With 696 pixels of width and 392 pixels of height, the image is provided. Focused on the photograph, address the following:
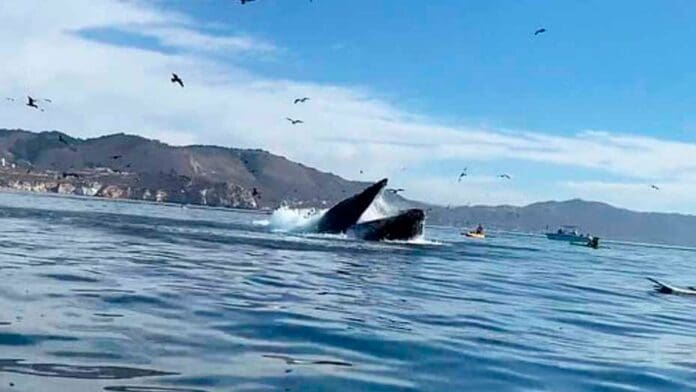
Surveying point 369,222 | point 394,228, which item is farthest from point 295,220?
point 369,222

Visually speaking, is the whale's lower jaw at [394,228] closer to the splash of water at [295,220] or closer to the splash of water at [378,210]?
the splash of water at [378,210]

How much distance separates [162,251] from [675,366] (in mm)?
23739

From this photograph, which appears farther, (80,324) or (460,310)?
(460,310)

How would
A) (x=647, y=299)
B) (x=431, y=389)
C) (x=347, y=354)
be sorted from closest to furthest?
(x=431, y=389) < (x=347, y=354) < (x=647, y=299)

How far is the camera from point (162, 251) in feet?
122

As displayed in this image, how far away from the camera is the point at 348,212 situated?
68.1m

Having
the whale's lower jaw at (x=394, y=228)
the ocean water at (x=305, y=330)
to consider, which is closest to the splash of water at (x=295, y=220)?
the whale's lower jaw at (x=394, y=228)

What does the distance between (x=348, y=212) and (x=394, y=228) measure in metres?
4.31

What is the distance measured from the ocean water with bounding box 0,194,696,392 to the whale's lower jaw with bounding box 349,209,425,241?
29.4m

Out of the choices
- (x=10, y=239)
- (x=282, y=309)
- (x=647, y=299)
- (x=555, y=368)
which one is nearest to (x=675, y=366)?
(x=555, y=368)

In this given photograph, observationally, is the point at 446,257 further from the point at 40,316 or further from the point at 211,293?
the point at 40,316

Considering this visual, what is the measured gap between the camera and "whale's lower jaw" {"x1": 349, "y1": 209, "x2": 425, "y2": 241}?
64.4m

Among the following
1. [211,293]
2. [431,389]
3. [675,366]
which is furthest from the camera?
[211,293]

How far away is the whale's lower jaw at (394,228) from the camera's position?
6444cm
